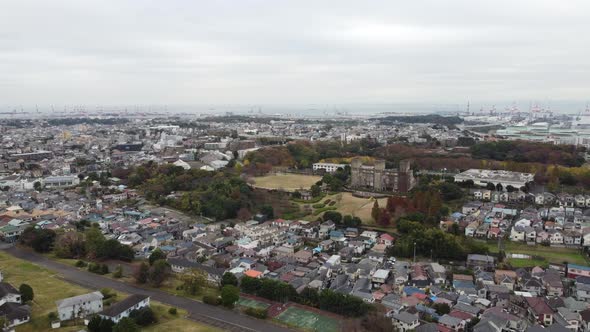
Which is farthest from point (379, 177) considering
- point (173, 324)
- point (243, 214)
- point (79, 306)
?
point (79, 306)

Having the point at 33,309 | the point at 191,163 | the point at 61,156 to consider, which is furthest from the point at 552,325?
the point at 61,156

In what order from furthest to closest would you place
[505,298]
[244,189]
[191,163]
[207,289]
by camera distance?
[191,163] < [244,189] < [207,289] < [505,298]

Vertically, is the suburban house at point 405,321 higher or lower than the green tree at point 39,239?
lower

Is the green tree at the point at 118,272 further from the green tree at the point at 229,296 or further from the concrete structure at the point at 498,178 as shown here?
the concrete structure at the point at 498,178

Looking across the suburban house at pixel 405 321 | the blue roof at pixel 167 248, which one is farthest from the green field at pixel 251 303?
the blue roof at pixel 167 248

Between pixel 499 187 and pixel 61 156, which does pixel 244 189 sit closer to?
pixel 499 187

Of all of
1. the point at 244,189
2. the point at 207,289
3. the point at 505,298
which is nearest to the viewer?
the point at 505,298
